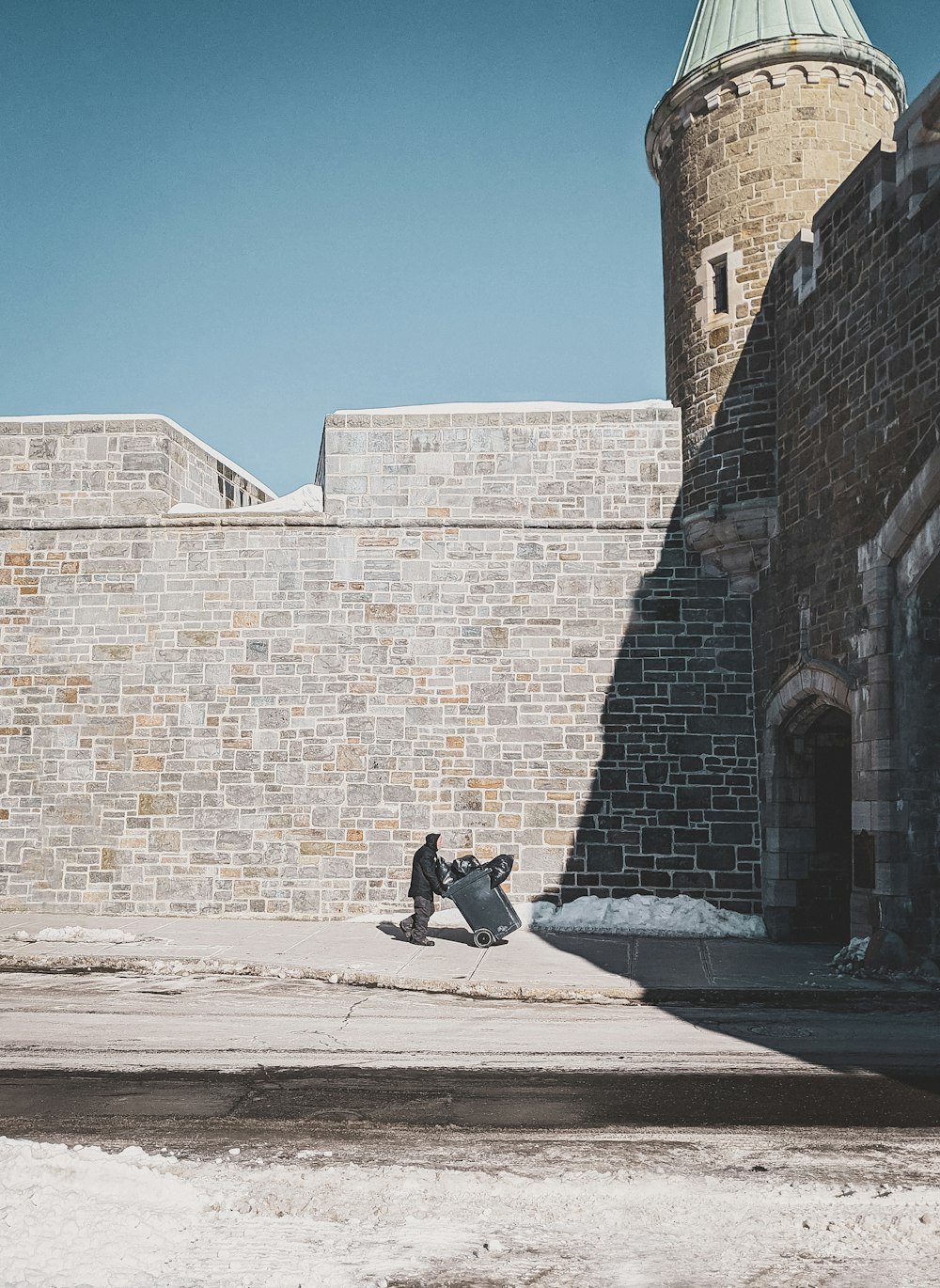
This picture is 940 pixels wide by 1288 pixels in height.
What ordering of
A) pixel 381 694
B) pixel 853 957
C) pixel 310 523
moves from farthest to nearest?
pixel 310 523 → pixel 381 694 → pixel 853 957

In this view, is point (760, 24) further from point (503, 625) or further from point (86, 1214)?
point (86, 1214)

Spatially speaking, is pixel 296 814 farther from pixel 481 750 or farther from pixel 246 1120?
pixel 246 1120

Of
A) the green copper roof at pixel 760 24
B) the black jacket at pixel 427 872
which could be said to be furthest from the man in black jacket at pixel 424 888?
the green copper roof at pixel 760 24

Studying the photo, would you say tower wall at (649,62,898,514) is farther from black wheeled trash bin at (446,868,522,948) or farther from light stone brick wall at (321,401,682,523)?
black wheeled trash bin at (446,868,522,948)

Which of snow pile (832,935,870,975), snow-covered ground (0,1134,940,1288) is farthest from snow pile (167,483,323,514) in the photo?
snow-covered ground (0,1134,940,1288)

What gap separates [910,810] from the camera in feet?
32.2

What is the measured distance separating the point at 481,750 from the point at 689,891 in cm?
305

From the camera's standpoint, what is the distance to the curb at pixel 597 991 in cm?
885

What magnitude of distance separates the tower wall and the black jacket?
5359 mm

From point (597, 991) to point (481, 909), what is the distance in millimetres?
2468

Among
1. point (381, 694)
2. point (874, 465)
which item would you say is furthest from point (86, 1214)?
point (381, 694)

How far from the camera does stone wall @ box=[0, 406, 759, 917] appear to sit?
13.3 m

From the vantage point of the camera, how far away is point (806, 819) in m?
12.6

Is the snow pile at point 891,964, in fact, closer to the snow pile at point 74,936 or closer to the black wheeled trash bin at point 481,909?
the black wheeled trash bin at point 481,909
